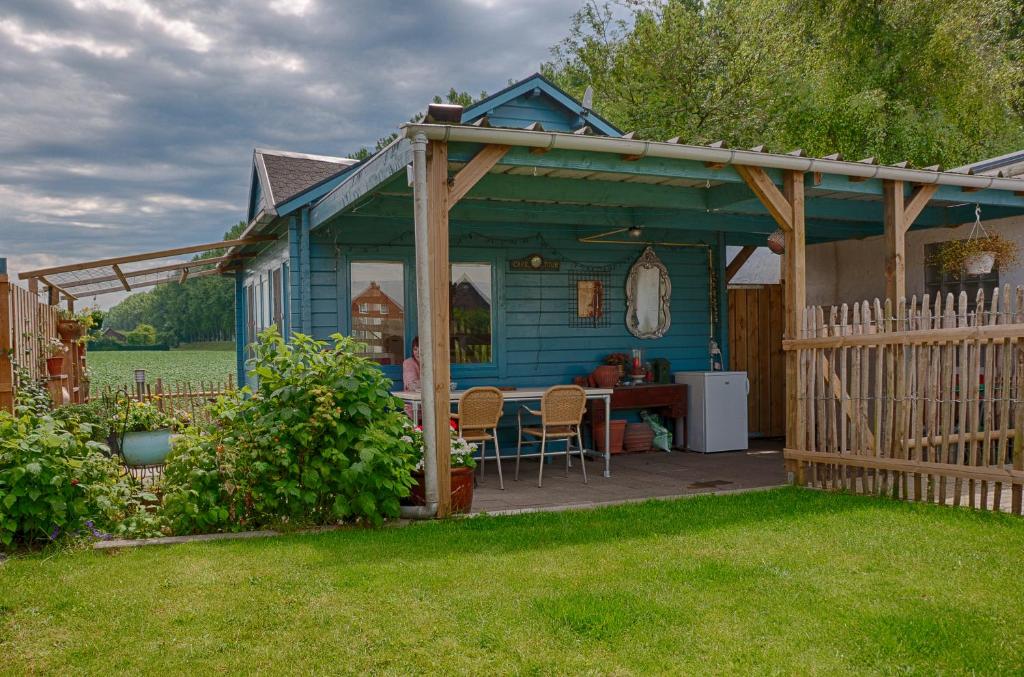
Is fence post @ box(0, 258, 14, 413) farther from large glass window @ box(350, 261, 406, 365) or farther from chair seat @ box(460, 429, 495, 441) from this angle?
chair seat @ box(460, 429, 495, 441)

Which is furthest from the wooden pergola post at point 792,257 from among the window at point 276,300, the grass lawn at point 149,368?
the grass lawn at point 149,368

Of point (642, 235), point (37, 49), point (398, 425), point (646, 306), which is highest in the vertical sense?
point (37, 49)

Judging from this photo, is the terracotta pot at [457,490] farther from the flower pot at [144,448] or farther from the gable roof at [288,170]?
the gable roof at [288,170]

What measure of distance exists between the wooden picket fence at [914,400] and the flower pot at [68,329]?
8.78 m

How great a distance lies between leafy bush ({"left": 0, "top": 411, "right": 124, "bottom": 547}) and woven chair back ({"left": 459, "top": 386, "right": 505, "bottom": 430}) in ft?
8.99

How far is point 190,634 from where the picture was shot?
3.36 metres

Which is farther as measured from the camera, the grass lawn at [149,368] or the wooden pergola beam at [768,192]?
the grass lawn at [149,368]

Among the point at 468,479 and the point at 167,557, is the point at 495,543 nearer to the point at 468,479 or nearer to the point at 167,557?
the point at 468,479

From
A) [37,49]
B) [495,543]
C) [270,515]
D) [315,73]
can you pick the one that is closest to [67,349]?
[37,49]

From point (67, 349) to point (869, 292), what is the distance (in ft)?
34.0

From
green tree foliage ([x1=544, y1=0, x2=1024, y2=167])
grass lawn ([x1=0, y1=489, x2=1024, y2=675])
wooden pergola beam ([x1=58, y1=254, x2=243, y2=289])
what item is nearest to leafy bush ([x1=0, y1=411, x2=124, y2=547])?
grass lawn ([x1=0, y1=489, x2=1024, y2=675])

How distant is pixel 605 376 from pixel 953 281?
4.14 m

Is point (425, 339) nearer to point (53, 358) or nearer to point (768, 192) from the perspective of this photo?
point (768, 192)

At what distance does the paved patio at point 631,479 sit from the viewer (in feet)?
21.0
